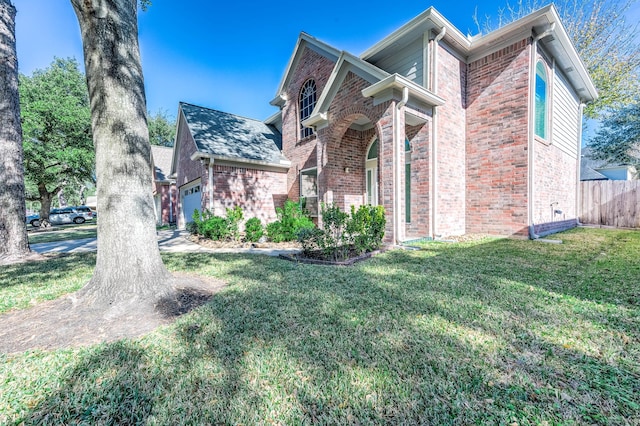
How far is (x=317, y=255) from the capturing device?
5.78 meters

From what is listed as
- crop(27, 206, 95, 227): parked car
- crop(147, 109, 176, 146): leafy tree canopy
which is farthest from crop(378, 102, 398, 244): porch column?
crop(147, 109, 176, 146): leafy tree canopy

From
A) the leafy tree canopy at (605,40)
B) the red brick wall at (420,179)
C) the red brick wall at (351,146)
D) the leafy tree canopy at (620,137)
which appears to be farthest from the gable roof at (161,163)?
the leafy tree canopy at (620,137)

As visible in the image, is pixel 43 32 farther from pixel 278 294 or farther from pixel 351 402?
pixel 351 402

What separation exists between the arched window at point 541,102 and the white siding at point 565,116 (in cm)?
51

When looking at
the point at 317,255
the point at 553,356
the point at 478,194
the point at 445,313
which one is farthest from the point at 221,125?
the point at 553,356

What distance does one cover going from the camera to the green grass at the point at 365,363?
1.55 metres

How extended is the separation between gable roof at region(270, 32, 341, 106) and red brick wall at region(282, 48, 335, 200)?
0.17 m

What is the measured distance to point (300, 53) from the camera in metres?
11.6

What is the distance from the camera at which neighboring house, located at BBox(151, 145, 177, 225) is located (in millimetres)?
17438

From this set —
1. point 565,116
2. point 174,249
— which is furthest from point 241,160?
point 565,116

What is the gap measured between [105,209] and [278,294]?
2.26 m

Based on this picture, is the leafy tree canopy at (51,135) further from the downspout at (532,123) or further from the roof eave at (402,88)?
the downspout at (532,123)

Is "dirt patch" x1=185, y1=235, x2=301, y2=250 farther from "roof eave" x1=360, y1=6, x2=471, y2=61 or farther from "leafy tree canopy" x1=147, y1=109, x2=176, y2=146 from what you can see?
"leafy tree canopy" x1=147, y1=109, x2=176, y2=146

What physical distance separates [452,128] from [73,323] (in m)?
9.09
